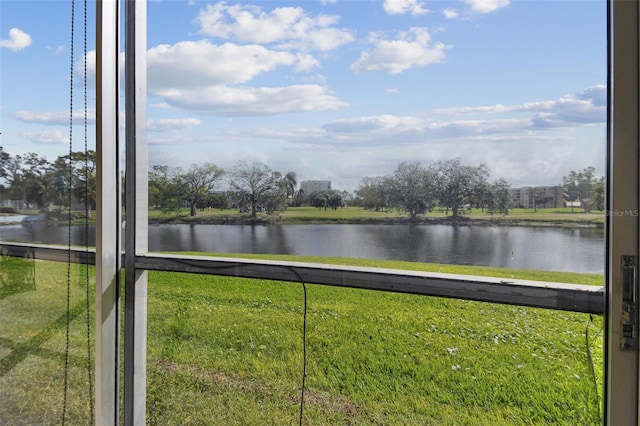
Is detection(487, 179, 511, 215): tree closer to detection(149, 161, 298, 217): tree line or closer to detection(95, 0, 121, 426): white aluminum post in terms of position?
detection(149, 161, 298, 217): tree line

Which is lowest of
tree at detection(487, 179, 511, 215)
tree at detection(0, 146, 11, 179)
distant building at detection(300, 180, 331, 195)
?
tree at detection(487, 179, 511, 215)

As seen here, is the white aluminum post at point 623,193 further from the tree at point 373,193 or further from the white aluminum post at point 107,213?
the white aluminum post at point 107,213

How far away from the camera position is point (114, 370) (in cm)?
157

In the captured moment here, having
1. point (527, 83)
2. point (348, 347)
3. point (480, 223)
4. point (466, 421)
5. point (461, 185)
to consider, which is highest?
point (527, 83)

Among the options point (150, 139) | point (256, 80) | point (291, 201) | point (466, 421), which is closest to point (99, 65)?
point (150, 139)

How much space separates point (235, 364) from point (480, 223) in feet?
3.07

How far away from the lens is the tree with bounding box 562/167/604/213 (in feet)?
3.65

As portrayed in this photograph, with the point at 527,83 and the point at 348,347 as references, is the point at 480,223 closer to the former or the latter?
the point at 527,83

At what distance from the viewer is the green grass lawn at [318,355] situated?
117cm

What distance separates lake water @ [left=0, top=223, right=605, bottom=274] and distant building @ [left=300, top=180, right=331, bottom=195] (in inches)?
4.7

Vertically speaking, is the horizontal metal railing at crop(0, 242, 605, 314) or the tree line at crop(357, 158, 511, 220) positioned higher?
the tree line at crop(357, 158, 511, 220)

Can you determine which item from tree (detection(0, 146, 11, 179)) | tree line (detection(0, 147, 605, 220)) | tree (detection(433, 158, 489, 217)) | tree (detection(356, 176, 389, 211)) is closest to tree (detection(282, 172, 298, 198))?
tree line (detection(0, 147, 605, 220))

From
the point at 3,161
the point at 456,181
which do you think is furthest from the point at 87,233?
the point at 456,181

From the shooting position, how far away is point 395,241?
1.33 m
